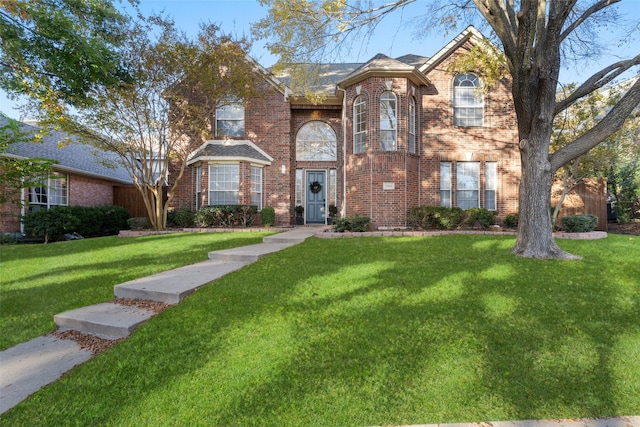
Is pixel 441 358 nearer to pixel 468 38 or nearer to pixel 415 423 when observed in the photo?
pixel 415 423

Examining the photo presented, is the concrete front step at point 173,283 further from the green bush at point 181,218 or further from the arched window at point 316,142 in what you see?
the arched window at point 316,142

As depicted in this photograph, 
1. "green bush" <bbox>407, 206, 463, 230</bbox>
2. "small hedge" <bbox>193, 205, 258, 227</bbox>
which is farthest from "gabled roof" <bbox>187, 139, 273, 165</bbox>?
"green bush" <bbox>407, 206, 463, 230</bbox>

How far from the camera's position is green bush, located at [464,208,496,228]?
38.5 ft

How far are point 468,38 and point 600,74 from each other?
25.8 ft

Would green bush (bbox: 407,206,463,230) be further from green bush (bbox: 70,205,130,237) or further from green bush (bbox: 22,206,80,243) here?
green bush (bbox: 70,205,130,237)

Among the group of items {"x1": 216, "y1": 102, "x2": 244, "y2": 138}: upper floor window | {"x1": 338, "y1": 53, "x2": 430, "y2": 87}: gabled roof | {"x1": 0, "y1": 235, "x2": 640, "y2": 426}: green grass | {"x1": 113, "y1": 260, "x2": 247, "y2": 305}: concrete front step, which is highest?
{"x1": 338, "y1": 53, "x2": 430, "y2": 87}: gabled roof

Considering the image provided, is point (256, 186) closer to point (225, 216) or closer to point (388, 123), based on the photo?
point (225, 216)

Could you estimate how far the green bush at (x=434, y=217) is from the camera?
11352 mm

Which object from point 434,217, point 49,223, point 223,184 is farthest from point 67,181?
point 434,217

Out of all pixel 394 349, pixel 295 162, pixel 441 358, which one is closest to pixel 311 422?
pixel 394 349

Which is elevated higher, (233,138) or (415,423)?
(233,138)

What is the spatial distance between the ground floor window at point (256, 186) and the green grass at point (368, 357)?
30.3 feet

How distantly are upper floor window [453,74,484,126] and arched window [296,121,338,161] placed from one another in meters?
5.17

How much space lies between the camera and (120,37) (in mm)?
10422
